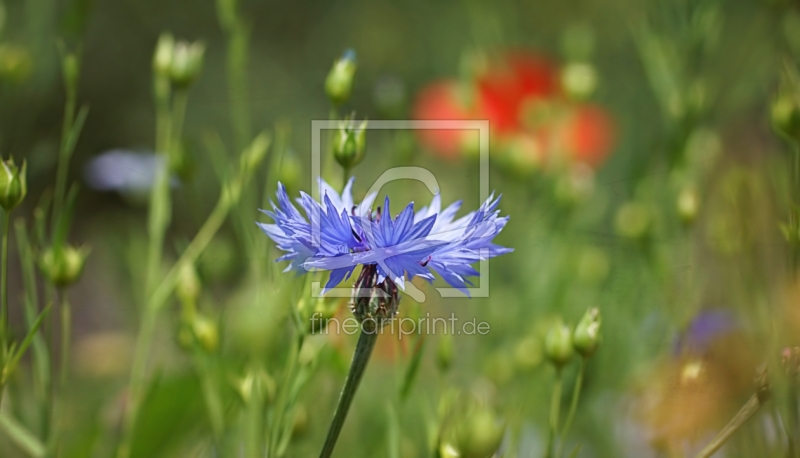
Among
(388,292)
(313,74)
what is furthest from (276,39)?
(388,292)

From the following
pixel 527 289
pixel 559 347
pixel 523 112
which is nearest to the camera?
pixel 559 347

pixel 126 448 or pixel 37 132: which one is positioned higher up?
pixel 37 132

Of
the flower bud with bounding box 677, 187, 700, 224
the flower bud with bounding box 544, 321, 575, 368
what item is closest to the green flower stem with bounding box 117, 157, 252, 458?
the flower bud with bounding box 544, 321, 575, 368

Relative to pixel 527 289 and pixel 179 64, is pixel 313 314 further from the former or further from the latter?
pixel 527 289

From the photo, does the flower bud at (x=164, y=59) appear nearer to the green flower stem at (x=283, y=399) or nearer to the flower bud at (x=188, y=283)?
the flower bud at (x=188, y=283)

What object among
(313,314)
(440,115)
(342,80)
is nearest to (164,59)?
(342,80)

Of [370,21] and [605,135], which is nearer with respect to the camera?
[605,135]

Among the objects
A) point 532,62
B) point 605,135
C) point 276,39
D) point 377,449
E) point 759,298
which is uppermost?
point 276,39

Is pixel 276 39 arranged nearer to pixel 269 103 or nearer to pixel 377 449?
pixel 269 103
